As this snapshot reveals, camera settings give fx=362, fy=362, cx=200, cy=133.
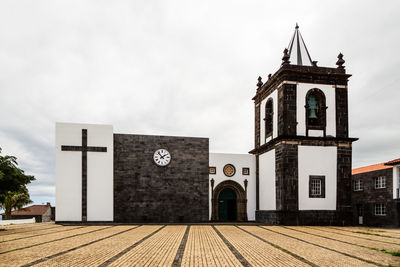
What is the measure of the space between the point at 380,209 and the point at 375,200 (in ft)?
2.24

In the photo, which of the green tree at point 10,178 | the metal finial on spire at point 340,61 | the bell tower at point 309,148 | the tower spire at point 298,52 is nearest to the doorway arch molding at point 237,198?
Result: the bell tower at point 309,148

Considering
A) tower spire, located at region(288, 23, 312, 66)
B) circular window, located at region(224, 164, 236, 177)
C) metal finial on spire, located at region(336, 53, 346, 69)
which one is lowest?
circular window, located at region(224, 164, 236, 177)

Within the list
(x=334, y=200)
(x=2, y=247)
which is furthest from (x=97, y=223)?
(x=334, y=200)

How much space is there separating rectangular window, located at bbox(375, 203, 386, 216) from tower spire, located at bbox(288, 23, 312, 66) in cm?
1123

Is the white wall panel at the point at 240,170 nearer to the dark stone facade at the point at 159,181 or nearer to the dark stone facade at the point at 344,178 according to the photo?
the dark stone facade at the point at 159,181

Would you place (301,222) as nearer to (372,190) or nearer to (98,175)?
(372,190)

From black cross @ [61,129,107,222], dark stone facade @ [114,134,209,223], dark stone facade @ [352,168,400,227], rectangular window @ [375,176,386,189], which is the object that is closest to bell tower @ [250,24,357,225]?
dark stone facade @ [114,134,209,223]

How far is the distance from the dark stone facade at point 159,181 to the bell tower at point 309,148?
4.44 metres

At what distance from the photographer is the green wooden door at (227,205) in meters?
25.0

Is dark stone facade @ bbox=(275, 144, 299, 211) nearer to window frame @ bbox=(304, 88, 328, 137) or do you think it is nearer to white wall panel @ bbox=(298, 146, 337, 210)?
white wall panel @ bbox=(298, 146, 337, 210)

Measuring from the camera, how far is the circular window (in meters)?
25.0

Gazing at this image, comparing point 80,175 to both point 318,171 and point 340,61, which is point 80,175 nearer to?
point 318,171

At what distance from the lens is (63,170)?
21969 millimetres

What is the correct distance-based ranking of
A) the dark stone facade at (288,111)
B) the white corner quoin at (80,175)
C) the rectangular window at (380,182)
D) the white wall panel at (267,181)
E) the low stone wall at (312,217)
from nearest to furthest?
the low stone wall at (312,217) → the dark stone facade at (288,111) → the white corner quoin at (80,175) → the white wall panel at (267,181) → the rectangular window at (380,182)
